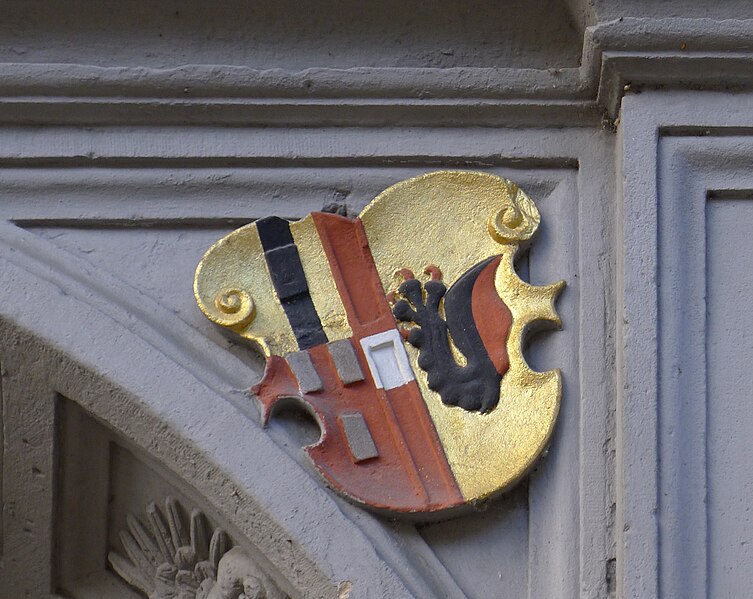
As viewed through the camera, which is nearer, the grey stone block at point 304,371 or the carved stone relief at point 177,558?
the grey stone block at point 304,371

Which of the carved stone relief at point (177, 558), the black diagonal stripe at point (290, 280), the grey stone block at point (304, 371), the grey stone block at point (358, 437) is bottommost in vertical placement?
the carved stone relief at point (177, 558)

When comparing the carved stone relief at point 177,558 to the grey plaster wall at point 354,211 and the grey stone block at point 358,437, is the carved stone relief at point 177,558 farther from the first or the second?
the grey stone block at point 358,437

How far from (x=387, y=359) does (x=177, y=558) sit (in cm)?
45

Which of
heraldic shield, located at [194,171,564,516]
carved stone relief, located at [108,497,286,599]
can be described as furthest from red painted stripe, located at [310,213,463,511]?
carved stone relief, located at [108,497,286,599]

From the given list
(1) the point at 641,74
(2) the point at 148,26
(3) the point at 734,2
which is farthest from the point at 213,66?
(3) the point at 734,2

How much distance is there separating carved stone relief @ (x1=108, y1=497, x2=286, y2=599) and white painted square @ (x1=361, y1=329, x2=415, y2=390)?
0.31m

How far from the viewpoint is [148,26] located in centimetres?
179

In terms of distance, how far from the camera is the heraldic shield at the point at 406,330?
1.59 m

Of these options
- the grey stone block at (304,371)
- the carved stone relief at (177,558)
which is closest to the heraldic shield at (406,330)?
the grey stone block at (304,371)

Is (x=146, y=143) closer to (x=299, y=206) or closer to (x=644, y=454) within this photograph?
(x=299, y=206)

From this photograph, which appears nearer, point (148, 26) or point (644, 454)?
point (644, 454)

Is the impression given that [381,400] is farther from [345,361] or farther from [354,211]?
[354,211]

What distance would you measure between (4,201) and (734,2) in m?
1.00

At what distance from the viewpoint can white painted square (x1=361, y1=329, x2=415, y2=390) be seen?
164 cm
